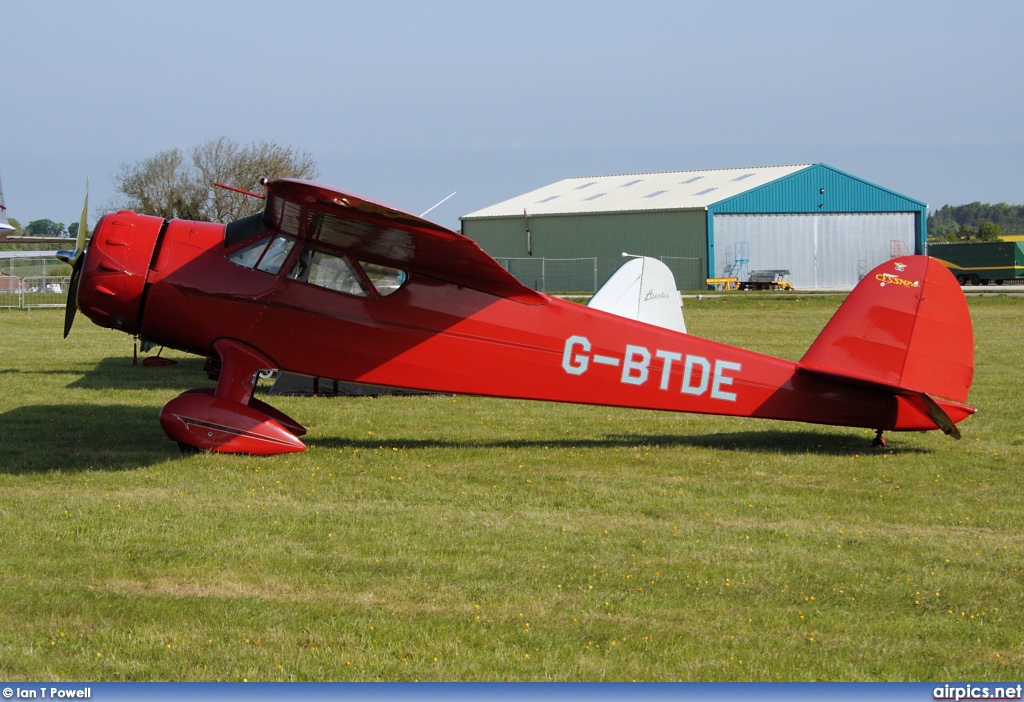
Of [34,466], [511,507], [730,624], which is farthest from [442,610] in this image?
[34,466]

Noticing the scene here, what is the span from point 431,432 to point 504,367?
1.82m

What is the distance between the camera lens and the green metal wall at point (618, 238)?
52312 mm

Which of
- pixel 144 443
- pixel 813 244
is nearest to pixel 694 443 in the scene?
pixel 144 443

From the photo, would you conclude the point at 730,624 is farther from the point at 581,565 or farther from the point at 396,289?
the point at 396,289

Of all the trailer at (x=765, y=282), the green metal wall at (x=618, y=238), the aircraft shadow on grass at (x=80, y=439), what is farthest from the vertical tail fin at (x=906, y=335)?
the trailer at (x=765, y=282)

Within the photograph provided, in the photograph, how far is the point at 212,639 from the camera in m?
4.71

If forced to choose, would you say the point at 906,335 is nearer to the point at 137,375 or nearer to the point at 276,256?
the point at 276,256

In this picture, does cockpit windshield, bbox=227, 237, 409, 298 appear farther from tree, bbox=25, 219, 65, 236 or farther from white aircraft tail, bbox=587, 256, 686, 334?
tree, bbox=25, 219, 65, 236

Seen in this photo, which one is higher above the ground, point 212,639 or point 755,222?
point 755,222

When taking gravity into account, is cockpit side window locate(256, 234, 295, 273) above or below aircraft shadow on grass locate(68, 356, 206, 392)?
above

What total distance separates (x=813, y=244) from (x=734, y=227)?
5029 mm

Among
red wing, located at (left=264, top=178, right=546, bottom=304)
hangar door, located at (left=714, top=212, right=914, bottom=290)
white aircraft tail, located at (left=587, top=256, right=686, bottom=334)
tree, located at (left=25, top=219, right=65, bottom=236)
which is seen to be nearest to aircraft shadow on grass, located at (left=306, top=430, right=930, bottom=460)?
red wing, located at (left=264, top=178, right=546, bottom=304)

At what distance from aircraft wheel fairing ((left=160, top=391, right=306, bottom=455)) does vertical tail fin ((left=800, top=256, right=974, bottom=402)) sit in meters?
5.00

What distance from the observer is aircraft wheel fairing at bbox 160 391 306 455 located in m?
8.91
